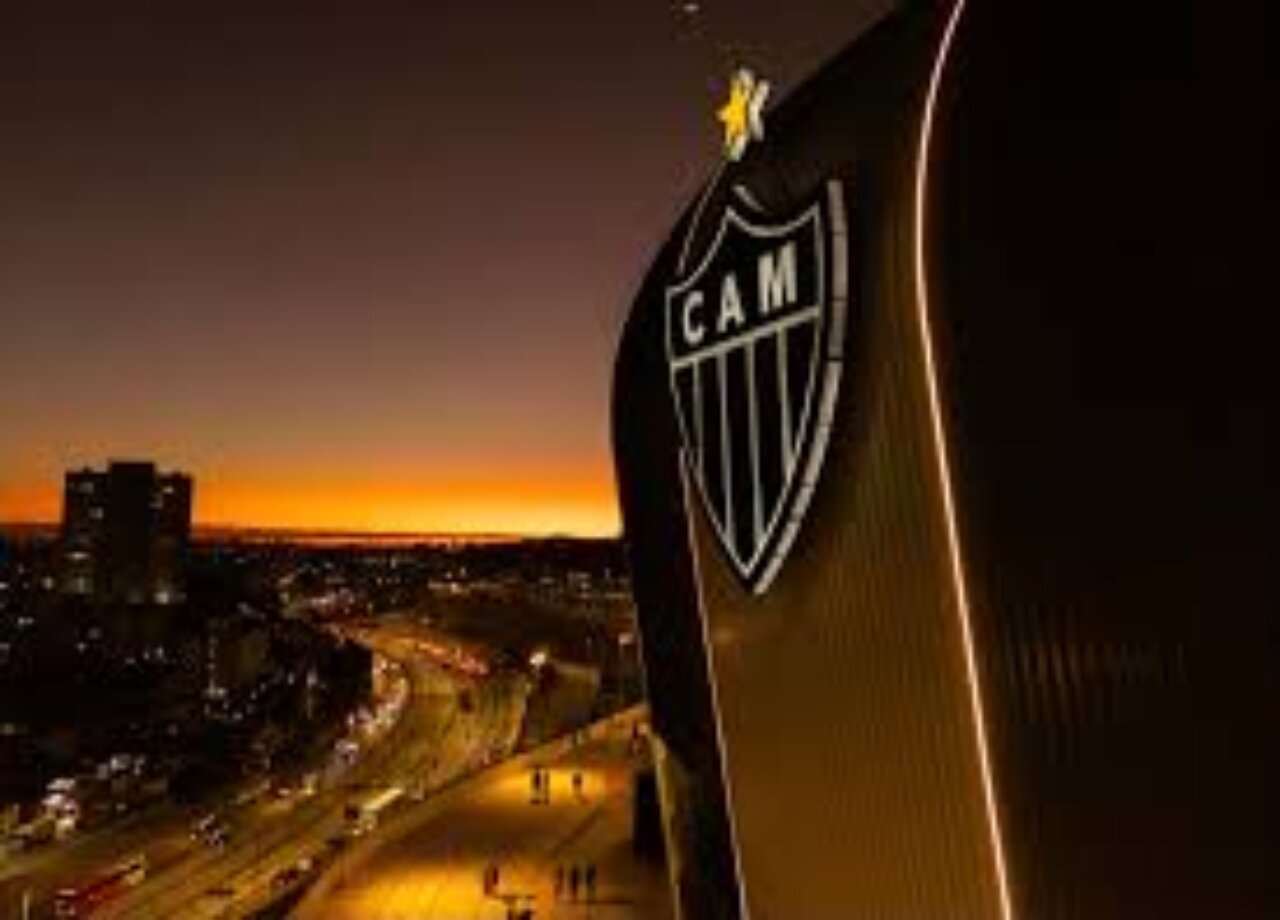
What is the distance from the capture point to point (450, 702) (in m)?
126

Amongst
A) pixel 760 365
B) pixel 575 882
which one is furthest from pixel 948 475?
pixel 575 882

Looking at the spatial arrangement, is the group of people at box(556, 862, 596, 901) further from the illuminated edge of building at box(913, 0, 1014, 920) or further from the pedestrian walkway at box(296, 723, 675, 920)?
the illuminated edge of building at box(913, 0, 1014, 920)

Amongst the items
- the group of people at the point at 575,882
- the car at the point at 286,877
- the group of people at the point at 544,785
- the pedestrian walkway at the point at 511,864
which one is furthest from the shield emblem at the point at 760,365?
the car at the point at 286,877

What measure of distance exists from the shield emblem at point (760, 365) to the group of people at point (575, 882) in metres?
22.1

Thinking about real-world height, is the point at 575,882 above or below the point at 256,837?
below

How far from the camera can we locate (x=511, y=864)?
44.8 m

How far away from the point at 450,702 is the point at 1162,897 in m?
115

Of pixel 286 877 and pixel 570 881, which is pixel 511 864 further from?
pixel 286 877

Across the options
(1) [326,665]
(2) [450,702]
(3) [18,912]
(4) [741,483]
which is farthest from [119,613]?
(4) [741,483]

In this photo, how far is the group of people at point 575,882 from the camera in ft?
131

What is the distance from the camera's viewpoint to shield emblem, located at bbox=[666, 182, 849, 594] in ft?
55.3

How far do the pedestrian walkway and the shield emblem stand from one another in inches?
818

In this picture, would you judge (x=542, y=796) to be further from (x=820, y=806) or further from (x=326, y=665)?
(x=326, y=665)

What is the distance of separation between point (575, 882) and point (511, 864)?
440 centimetres
